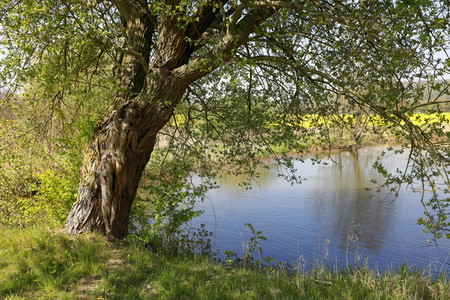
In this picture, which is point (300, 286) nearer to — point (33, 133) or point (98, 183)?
point (98, 183)

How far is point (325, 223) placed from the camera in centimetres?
951

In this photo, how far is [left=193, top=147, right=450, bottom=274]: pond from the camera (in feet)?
24.6

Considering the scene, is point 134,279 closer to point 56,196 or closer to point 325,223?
point 56,196

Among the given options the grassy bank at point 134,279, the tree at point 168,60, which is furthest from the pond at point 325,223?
the tree at point 168,60

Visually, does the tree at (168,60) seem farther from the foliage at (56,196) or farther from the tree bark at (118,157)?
the foliage at (56,196)

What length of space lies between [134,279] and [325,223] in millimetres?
6410

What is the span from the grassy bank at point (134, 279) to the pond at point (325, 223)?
3.60ft

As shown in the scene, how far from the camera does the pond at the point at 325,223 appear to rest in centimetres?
749

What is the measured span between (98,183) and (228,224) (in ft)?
15.8

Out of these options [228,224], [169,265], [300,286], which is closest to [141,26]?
[169,265]

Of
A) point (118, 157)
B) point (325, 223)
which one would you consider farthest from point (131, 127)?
point (325, 223)

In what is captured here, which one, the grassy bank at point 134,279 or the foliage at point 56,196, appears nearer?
the grassy bank at point 134,279

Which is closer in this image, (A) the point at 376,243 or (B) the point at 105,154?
(B) the point at 105,154

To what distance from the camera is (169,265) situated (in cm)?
471
